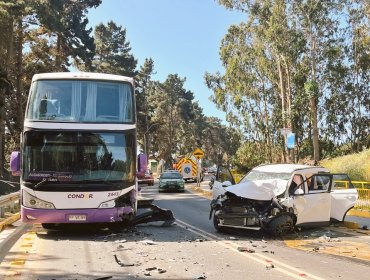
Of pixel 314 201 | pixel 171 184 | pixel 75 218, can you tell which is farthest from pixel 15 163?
pixel 171 184

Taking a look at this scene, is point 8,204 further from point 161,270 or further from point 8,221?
point 161,270

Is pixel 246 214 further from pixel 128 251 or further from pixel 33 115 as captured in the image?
pixel 33 115

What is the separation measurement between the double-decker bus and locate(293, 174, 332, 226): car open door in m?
3.99

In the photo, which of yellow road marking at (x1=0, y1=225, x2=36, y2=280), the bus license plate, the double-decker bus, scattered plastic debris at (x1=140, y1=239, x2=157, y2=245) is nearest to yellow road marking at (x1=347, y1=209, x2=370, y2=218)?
the double-decker bus

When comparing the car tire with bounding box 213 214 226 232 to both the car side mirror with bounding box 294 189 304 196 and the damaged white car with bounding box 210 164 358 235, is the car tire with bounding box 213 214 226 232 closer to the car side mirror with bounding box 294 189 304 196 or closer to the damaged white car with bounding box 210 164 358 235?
the damaged white car with bounding box 210 164 358 235

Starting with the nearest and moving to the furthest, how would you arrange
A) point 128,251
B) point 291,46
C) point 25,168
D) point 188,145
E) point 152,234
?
point 128,251 → point 25,168 → point 152,234 → point 291,46 → point 188,145

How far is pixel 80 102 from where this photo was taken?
11.7m

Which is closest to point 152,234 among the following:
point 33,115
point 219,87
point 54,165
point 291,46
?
point 54,165

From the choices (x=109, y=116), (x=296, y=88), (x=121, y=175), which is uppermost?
(x=296, y=88)

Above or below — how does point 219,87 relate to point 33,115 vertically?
above

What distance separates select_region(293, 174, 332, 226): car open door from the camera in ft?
38.5

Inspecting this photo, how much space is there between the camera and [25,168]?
11047 millimetres

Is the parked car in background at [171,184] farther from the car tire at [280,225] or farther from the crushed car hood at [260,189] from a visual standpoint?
the car tire at [280,225]

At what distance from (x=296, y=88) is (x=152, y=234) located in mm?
37425
